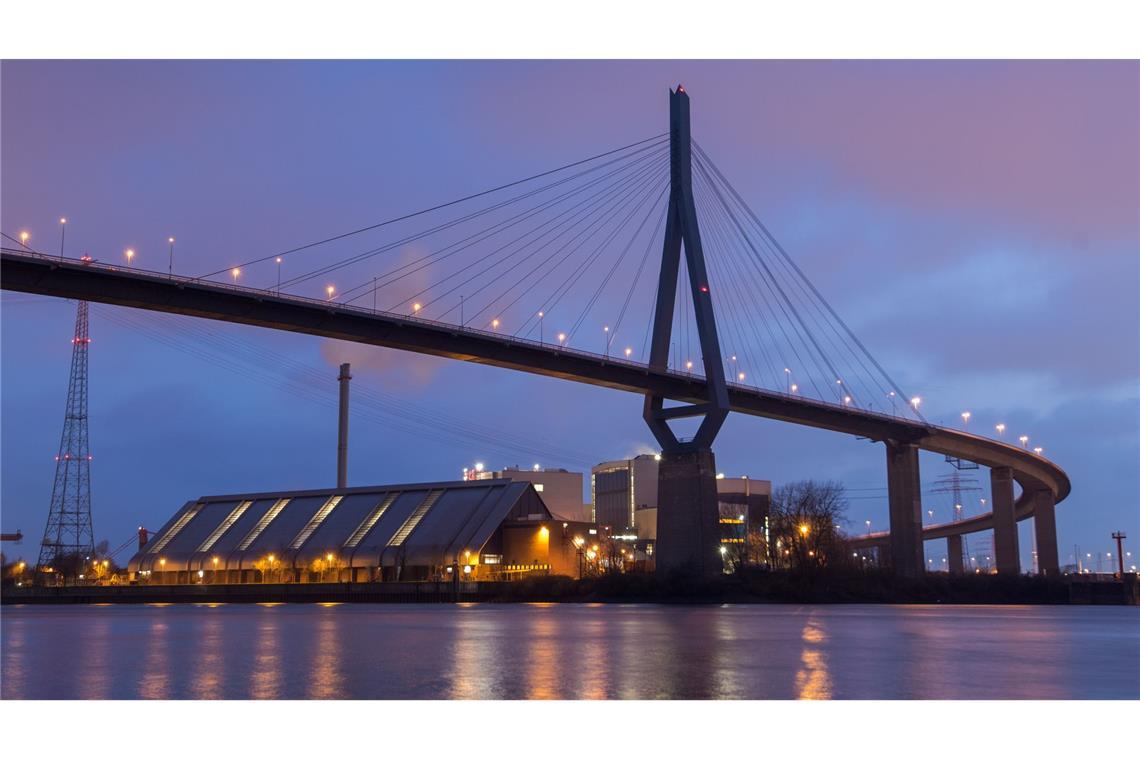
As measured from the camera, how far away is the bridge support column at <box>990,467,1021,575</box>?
120312mm

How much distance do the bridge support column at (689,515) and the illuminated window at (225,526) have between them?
58.9 m

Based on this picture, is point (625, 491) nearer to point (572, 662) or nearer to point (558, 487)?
Result: point (558, 487)

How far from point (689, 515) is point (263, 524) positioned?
5640 centimetres

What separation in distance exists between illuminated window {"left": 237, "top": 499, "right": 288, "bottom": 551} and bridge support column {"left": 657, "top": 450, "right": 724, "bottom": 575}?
52490mm

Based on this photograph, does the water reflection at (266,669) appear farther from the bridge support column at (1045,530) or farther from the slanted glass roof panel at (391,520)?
Answer: the bridge support column at (1045,530)

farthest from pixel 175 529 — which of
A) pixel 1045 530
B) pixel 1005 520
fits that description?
pixel 1045 530

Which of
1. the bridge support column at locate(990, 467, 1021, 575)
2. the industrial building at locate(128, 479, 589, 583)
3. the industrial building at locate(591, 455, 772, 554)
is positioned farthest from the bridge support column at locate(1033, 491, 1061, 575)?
the industrial building at locate(128, 479, 589, 583)

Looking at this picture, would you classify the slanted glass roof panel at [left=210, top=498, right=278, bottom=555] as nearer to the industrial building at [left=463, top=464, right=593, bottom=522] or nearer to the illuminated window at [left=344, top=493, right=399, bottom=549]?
the illuminated window at [left=344, top=493, right=399, bottom=549]

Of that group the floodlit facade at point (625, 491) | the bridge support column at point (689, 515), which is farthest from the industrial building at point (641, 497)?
the bridge support column at point (689, 515)

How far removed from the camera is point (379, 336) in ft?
239

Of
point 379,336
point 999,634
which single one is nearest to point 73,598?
point 379,336

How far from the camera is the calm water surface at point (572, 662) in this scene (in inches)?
724

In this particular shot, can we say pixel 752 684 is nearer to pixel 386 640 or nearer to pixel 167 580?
pixel 386 640
